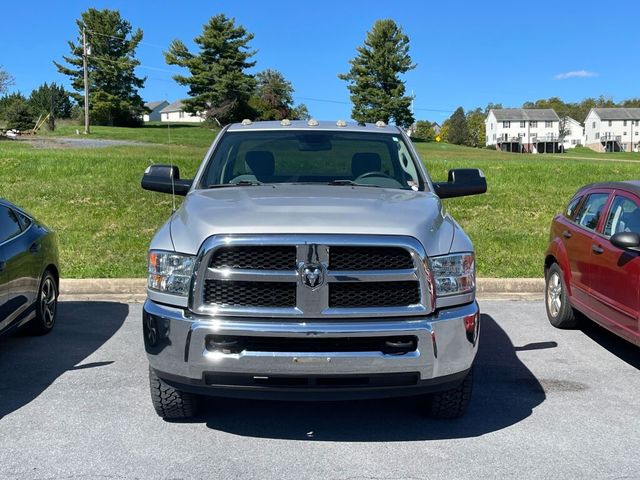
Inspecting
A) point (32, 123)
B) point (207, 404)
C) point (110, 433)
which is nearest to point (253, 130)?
point (207, 404)

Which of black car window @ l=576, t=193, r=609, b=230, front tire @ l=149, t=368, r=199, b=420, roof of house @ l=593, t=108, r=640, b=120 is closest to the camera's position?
front tire @ l=149, t=368, r=199, b=420

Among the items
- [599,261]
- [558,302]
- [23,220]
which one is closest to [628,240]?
[599,261]

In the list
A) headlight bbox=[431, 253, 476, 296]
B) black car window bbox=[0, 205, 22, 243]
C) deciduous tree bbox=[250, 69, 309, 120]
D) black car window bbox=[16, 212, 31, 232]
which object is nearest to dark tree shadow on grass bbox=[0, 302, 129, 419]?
black car window bbox=[0, 205, 22, 243]

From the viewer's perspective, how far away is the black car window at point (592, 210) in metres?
6.39

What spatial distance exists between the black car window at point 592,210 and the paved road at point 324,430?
132cm

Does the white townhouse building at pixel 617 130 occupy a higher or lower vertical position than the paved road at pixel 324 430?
higher

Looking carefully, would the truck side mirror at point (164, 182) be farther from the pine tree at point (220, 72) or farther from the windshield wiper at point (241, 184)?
the pine tree at point (220, 72)

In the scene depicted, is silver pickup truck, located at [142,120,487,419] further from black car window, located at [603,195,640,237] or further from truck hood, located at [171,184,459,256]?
black car window, located at [603,195,640,237]

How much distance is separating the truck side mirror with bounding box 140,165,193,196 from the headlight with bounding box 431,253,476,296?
2.29 meters

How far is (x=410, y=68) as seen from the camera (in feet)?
228

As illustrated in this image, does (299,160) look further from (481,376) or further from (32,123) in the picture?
(32,123)

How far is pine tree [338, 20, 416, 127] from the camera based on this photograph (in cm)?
6825

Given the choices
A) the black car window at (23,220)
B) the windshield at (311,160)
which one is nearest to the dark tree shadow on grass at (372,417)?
the windshield at (311,160)

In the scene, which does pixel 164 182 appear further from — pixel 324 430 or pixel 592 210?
pixel 592 210
